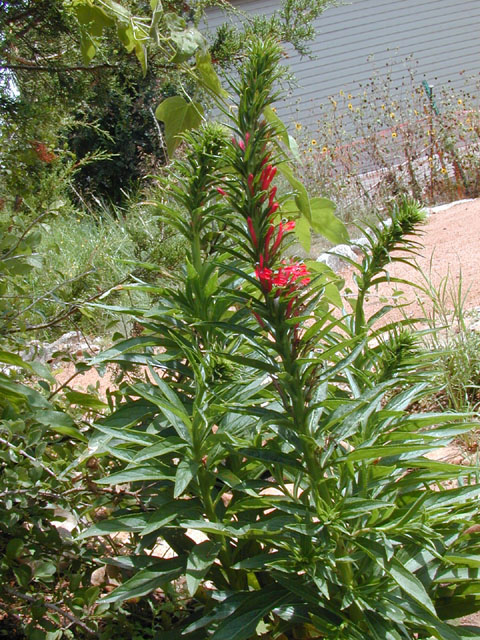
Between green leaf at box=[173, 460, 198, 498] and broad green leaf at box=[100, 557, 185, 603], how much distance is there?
0.23 metres

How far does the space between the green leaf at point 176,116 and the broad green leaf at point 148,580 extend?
1.04 m

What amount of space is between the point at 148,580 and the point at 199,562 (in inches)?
6.3

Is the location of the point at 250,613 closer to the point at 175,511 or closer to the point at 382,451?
the point at 175,511

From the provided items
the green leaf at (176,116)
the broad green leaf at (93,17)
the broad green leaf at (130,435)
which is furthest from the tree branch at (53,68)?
the broad green leaf at (130,435)

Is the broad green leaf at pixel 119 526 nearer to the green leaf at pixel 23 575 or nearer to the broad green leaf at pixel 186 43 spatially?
Result: the green leaf at pixel 23 575

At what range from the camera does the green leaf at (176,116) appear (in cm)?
176

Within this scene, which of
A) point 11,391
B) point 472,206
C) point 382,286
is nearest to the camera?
point 11,391

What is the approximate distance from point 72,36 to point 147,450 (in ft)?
7.39

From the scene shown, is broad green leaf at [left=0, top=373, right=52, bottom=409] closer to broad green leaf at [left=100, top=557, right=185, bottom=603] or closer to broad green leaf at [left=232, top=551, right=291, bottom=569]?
broad green leaf at [left=100, top=557, right=185, bottom=603]

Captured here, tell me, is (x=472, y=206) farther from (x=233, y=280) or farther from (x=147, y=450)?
(x=147, y=450)

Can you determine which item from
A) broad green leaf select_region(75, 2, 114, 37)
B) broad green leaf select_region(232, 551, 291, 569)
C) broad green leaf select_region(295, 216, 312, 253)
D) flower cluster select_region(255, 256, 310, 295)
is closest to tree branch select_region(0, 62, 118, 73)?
broad green leaf select_region(75, 2, 114, 37)

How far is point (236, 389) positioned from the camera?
1417 millimetres

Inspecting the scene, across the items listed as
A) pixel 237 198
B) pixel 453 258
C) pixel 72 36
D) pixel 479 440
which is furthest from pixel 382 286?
pixel 237 198

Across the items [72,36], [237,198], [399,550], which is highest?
[72,36]
